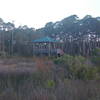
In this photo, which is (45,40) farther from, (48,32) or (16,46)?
(48,32)

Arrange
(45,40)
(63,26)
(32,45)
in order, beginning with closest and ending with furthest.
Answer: (45,40) → (32,45) → (63,26)

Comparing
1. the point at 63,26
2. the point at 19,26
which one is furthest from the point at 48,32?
the point at 19,26

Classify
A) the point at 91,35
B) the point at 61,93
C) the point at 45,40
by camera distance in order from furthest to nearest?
the point at 91,35
the point at 45,40
the point at 61,93

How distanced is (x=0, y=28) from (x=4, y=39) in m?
8.64

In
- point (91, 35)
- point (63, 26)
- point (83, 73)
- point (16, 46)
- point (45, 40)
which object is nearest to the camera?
point (83, 73)

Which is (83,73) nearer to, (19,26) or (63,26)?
(63,26)

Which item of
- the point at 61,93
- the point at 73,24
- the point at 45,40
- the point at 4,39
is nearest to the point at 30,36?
the point at 4,39

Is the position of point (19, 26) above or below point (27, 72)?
above

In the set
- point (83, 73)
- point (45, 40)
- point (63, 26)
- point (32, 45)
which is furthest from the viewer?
point (63, 26)

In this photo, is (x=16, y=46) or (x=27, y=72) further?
(x=16, y=46)

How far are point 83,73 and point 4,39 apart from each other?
35.5 m

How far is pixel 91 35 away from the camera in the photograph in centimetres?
4316

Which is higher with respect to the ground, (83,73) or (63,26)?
(63,26)

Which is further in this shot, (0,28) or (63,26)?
(0,28)
